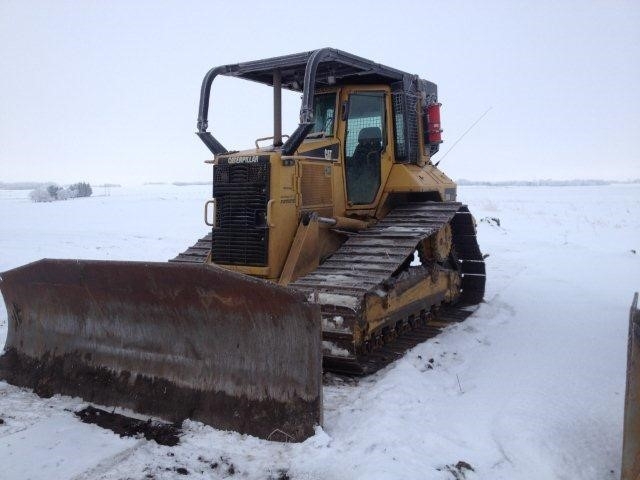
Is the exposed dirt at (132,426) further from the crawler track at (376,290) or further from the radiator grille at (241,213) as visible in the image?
the radiator grille at (241,213)

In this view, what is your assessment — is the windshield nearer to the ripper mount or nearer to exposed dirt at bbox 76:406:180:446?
the ripper mount

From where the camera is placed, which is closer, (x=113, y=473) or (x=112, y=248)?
(x=113, y=473)

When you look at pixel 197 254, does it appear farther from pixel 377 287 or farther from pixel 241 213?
pixel 377 287

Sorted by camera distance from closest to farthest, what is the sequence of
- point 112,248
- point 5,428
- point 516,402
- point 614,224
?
point 5,428
point 516,402
point 112,248
point 614,224

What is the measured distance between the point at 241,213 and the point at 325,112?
1866 millimetres

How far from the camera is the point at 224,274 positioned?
383 centimetres

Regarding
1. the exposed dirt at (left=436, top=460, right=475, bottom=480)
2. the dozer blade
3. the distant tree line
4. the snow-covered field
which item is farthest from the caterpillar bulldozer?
the distant tree line

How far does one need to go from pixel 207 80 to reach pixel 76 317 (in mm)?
3009

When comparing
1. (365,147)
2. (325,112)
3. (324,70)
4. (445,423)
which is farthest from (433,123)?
(445,423)

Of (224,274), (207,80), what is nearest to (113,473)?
(224,274)

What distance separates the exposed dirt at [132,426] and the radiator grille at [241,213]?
188 centimetres

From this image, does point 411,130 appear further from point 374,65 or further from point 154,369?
point 154,369

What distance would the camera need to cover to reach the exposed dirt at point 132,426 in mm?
3682

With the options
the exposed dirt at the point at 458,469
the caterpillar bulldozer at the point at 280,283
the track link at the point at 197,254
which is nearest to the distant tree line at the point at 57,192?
the track link at the point at 197,254
